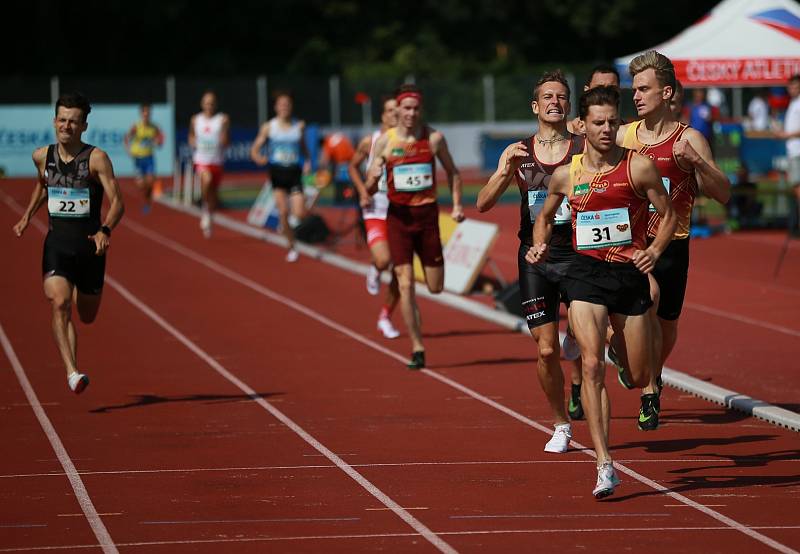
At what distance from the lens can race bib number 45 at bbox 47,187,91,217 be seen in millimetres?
10469

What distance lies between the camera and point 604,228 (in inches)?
302

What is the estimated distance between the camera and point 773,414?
32.4 ft

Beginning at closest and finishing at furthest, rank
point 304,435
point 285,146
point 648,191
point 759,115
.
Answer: point 648,191 → point 304,435 → point 285,146 → point 759,115

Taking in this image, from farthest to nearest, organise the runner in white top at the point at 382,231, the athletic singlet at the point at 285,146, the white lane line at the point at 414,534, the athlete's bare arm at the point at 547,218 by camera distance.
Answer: the athletic singlet at the point at 285,146
the runner in white top at the point at 382,231
the athlete's bare arm at the point at 547,218
the white lane line at the point at 414,534

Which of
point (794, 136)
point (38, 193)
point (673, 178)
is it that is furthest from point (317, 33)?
point (673, 178)

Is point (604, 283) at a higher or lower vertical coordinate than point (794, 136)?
lower

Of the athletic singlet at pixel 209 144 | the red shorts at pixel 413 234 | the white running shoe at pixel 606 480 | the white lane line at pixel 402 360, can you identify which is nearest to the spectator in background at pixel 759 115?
the white lane line at pixel 402 360

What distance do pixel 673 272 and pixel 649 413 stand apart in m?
0.84

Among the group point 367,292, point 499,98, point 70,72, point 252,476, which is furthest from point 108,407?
point 70,72

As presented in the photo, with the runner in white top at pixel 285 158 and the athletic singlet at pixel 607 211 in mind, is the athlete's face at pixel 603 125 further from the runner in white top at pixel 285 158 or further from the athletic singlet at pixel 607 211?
the runner in white top at pixel 285 158

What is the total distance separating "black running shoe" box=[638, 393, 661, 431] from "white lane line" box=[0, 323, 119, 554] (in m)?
3.08

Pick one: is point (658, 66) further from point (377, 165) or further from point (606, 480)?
point (377, 165)

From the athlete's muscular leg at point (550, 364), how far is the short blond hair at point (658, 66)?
4.87ft

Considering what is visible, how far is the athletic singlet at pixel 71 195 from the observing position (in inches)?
412
